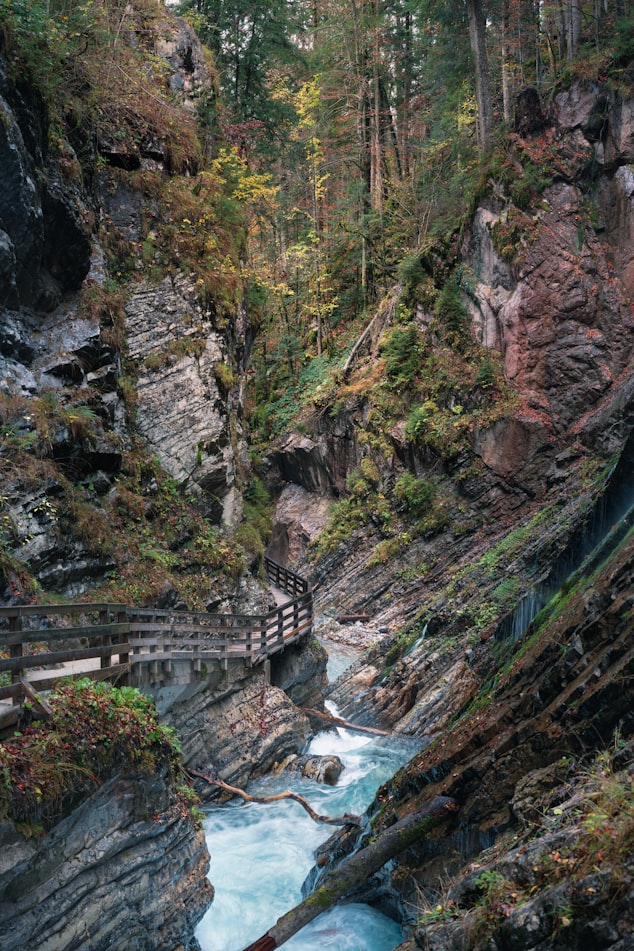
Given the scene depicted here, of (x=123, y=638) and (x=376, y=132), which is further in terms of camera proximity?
(x=376, y=132)

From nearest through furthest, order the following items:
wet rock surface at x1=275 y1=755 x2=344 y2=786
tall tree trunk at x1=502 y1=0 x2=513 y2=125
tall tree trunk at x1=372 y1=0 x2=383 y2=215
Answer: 1. wet rock surface at x1=275 y1=755 x2=344 y2=786
2. tall tree trunk at x1=502 y1=0 x2=513 y2=125
3. tall tree trunk at x1=372 y1=0 x2=383 y2=215

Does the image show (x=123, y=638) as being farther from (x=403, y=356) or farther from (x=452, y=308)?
(x=452, y=308)

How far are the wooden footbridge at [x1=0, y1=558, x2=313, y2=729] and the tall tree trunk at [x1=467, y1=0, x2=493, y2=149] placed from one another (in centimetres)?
1885

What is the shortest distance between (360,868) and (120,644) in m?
4.12

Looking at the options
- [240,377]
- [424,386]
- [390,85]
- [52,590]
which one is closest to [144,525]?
[52,590]

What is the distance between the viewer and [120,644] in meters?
8.31

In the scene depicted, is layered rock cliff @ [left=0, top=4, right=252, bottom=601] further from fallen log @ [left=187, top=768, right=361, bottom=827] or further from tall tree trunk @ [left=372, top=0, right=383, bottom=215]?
tall tree trunk @ [left=372, top=0, right=383, bottom=215]

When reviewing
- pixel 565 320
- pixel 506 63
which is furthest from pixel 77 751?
pixel 506 63

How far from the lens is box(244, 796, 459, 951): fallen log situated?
21.4 feet

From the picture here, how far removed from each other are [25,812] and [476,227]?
73.8ft

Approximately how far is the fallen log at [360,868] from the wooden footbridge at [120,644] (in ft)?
11.6

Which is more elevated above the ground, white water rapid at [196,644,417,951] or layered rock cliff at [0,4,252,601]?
layered rock cliff at [0,4,252,601]

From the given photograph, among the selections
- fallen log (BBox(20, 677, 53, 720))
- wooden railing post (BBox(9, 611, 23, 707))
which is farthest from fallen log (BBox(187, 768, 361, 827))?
wooden railing post (BBox(9, 611, 23, 707))

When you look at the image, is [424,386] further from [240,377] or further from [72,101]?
[72,101]
